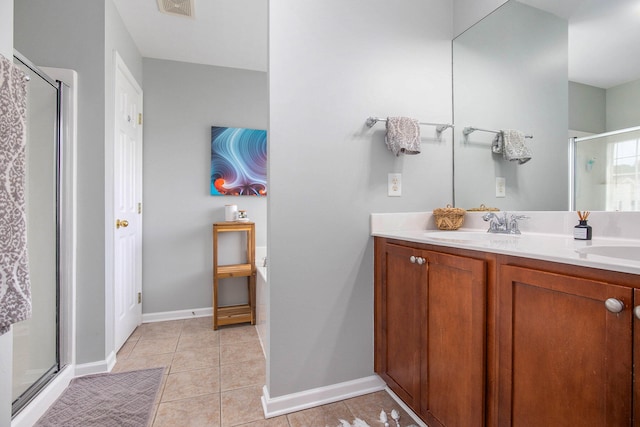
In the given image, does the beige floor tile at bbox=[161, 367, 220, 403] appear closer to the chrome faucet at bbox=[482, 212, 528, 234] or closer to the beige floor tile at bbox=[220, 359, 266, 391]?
the beige floor tile at bbox=[220, 359, 266, 391]

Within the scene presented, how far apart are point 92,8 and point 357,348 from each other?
263 centimetres

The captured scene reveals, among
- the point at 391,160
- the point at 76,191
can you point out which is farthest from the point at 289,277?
the point at 76,191

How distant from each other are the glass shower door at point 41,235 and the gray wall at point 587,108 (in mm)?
2590

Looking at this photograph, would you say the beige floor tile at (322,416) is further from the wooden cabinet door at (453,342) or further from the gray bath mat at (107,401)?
the gray bath mat at (107,401)

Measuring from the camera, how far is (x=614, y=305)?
61 cm

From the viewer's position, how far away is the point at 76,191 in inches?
69.4

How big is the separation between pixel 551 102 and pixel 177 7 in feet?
7.89

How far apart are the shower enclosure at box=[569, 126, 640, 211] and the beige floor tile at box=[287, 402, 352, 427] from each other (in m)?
1.43

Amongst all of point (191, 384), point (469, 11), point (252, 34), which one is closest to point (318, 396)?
point (191, 384)

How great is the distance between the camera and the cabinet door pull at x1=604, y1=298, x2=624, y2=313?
60cm

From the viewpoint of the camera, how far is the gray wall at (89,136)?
1738 millimetres

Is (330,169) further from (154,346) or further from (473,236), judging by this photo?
(154,346)

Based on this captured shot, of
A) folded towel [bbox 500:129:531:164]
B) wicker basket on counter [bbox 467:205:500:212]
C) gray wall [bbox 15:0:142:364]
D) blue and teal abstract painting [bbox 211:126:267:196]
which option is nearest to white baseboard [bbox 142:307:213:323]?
gray wall [bbox 15:0:142:364]

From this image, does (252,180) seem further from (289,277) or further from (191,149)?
(289,277)
